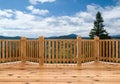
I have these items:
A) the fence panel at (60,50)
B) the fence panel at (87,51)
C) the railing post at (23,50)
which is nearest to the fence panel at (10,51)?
the railing post at (23,50)

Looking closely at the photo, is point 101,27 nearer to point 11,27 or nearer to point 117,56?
point 11,27

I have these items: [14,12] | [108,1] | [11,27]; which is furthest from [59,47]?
[108,1]

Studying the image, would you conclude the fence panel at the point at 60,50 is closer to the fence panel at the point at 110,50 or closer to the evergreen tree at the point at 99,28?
→ the fence panel at the point at 110,50

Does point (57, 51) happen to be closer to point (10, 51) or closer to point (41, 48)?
point (41, 48)

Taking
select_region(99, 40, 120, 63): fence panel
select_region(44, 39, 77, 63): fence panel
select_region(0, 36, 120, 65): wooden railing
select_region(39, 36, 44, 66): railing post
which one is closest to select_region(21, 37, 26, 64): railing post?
select_region(0, 36, 120, 65): wooden railing

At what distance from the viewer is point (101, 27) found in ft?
95.8

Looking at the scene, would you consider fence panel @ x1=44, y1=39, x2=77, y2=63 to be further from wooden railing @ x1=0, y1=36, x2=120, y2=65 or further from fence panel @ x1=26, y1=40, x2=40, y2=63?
fence panel @ x1=26, y1=40, x2=40, y2=63

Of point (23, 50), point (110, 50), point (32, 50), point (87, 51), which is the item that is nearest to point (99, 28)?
point (110, 50)

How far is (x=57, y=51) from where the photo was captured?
28.1 ft

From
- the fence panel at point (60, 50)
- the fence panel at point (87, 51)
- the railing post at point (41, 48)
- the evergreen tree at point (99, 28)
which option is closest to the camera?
the railing post at point (41, 48)

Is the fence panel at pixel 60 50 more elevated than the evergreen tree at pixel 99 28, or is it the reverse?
the evergreen tree at pixel 99 28

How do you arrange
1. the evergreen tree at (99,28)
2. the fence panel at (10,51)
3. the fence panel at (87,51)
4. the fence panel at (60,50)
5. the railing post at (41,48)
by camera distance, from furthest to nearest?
1. the evergreen tree at (99,28)
2. the fence panel at (87,51)
3. the fence panel at (10,51)
4. the fence panel at (60,50)
5. the railing post at (41,48)

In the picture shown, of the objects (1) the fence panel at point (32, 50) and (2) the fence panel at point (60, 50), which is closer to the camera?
(2) the fence panel at point (60, 50)

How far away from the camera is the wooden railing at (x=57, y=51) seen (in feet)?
27.8
